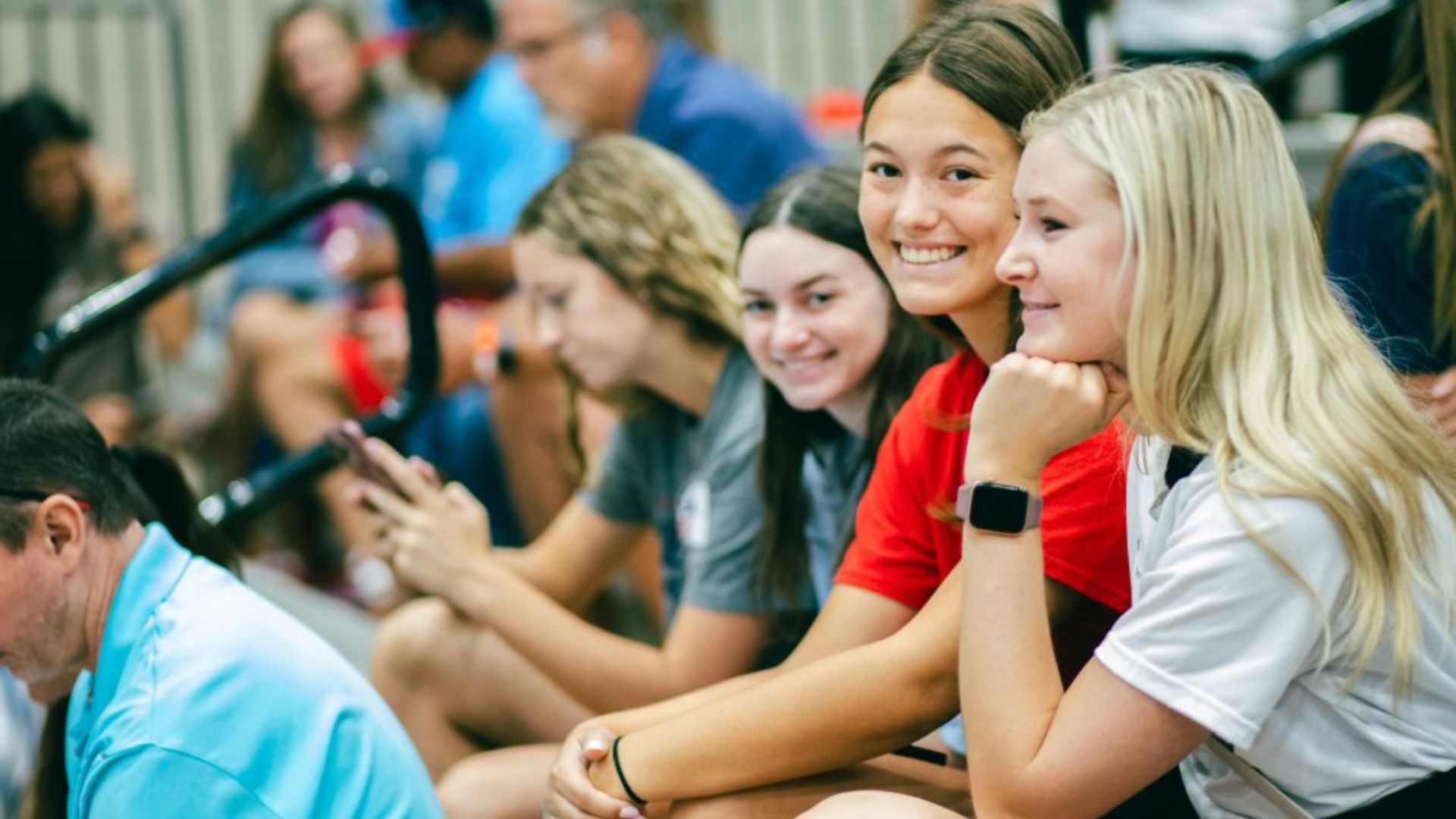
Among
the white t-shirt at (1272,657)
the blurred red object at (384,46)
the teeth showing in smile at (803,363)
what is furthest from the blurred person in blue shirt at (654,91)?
the white t-shirt at (1272,657)

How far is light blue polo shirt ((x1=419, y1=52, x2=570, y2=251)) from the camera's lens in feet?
16.0

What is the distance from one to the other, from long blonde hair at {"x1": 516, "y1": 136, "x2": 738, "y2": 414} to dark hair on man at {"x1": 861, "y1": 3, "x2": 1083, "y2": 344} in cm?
74

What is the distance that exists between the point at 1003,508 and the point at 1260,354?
0.92 ft

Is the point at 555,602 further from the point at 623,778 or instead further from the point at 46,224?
the point at 46,224

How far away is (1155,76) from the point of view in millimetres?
1891

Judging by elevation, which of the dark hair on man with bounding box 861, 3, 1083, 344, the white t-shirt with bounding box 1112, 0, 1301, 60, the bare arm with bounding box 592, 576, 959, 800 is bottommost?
the bare arm with bounding box 592, 576, 959, 800

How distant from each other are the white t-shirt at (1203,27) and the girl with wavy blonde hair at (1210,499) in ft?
7.49

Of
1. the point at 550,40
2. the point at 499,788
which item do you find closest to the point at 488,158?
the point at 550,40

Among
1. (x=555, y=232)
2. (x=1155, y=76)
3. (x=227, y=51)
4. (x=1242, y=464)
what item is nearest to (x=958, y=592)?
(x=1242, y=464)

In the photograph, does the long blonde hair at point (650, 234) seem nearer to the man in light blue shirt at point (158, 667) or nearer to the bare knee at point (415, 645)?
the bare knee at point (415, 645)

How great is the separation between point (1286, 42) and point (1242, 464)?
106 inches

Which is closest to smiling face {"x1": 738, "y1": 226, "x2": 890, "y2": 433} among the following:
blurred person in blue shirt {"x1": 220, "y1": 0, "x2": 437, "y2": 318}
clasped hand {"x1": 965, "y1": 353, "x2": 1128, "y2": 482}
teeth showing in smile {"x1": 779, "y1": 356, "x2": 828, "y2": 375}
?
teeth showing in smile {"x1": 779, "y1": 356, "x2": 828, "y2": 375}

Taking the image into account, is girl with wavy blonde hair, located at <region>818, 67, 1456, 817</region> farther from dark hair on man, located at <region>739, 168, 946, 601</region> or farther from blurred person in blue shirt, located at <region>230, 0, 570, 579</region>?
blurred person in blue shirt, located at <region>230, 0, 570, 579</region>

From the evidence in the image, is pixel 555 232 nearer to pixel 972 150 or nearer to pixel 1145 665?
pixel 972 150
